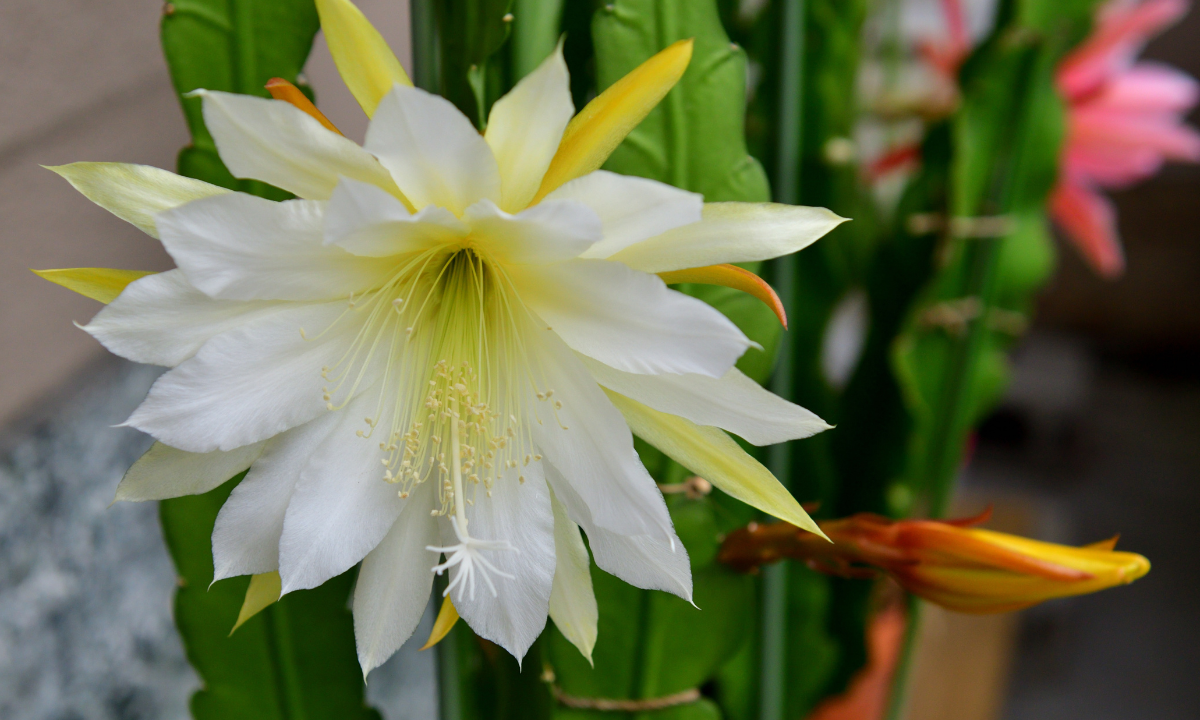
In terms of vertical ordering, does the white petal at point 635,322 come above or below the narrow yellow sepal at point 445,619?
above

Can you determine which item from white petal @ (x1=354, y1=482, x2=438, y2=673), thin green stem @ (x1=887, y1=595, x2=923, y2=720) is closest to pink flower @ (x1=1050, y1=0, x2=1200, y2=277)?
thin green stem @ (x1=887, y1=595, x2=923, y2=720)

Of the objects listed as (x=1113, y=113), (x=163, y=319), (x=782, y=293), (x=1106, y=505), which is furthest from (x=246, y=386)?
(x=1106, y=505)

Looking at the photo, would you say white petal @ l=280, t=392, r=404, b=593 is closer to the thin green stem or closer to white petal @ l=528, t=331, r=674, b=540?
white petal @ l=528, t=331, r=674, b=540

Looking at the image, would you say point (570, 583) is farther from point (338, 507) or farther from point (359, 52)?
point (359, 52)

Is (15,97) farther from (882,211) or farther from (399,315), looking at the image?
(882,211)

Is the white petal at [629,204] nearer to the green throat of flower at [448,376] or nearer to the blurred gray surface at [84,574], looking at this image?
the green throat of flower at [448,376]

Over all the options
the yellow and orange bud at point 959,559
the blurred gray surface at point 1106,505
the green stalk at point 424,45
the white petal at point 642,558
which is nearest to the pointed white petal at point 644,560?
the white petal at point 642,558
